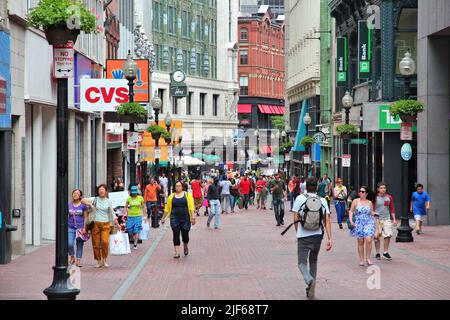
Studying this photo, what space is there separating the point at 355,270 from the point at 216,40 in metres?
86.6

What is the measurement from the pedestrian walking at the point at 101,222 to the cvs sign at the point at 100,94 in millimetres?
8971

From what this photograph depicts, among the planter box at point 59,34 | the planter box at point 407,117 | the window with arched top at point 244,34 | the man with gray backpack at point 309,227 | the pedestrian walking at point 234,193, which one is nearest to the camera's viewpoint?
the planter box at point 59,34

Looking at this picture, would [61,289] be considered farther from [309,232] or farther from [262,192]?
[262,192]

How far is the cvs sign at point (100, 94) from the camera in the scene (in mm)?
29031

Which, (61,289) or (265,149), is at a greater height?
(265,149)

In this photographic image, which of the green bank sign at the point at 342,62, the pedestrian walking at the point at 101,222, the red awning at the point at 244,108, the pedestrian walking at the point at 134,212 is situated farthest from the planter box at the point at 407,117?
the red awning at the point at 244,108

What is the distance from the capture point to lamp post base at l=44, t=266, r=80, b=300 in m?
13.8

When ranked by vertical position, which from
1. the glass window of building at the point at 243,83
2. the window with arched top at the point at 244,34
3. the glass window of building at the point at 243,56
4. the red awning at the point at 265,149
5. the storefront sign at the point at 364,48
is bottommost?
the red awning at the point at 265,149

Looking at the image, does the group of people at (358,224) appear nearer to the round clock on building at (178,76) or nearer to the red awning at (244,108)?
the round clock on building at (178,76)

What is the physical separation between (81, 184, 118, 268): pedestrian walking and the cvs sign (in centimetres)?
897

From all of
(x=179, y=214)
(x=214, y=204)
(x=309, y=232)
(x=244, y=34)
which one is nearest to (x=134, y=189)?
(x=179, y=214)

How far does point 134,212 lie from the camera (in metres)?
24.4

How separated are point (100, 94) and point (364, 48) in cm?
1928

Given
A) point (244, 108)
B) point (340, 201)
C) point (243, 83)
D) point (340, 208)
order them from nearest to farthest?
1. point (340, 201)
2. point (340, 208)
3. point (244, 108)
4. point (243, 83)
